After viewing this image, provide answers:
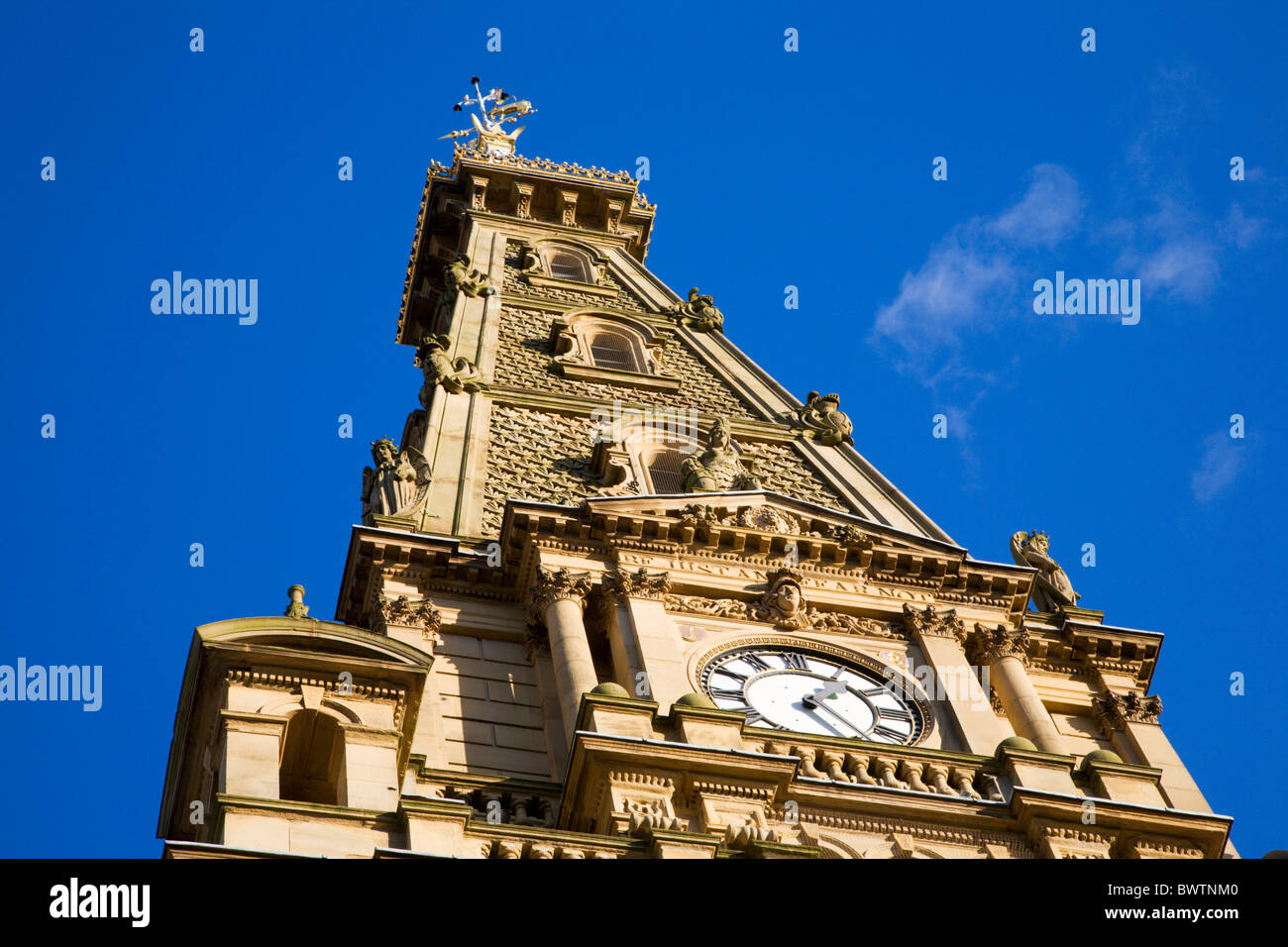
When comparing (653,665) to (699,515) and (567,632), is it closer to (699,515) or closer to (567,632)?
(567,632)

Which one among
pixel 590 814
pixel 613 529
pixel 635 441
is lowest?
pixel 590 814

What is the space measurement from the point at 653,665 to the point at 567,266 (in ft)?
81.5

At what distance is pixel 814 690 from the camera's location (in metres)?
32.4

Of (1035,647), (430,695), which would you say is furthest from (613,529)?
(1035,647)

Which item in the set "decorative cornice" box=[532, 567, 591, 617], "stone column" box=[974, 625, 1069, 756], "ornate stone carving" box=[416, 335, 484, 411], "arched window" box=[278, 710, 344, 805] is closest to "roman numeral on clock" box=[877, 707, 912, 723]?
"stone column" box=[974, 625, 1069, 756]

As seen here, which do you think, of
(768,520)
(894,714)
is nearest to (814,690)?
(894,714)

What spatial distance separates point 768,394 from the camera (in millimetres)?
46281

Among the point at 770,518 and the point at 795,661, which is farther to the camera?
the point at 770,518

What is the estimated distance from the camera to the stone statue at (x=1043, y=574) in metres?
38.0

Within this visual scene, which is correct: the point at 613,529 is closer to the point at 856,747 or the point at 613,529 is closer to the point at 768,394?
the point at 856,747

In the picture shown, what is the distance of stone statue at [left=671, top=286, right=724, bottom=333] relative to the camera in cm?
5038

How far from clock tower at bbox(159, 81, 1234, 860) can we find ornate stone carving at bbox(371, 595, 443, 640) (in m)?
0.05

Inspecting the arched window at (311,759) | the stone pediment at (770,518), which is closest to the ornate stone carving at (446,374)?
the stone pediment at (770,518)
